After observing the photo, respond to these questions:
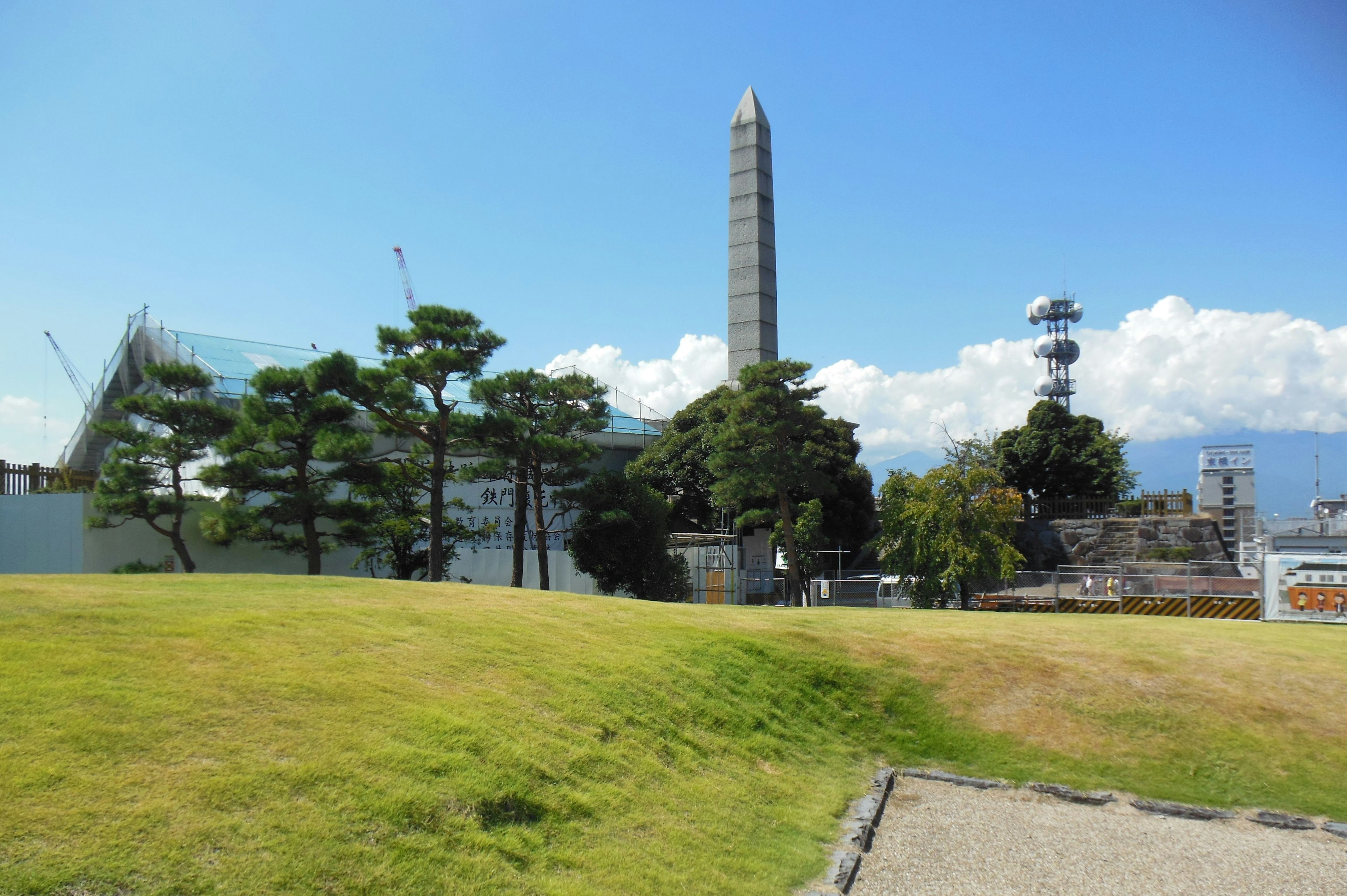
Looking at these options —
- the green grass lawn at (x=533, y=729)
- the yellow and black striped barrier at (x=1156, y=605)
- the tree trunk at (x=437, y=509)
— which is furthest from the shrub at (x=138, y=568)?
the yellow and black striped barrier at (x=1156, y=605)

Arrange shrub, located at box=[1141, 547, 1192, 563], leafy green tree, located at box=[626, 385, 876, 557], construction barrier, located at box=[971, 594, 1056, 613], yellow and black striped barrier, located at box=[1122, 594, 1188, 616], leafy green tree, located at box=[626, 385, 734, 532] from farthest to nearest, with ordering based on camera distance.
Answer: leafy green tree, located at box=[626, 385, 734, 532] < leafy green tree, located at box=[626, 385, 876, 557] < shrub, located at box=[1141, 547, 1192, 563] < construction barrier, located at box=[971, 594, 1056, 613] < yellow and black striped barrier, located at box=[1122, 594, 1188, 616]

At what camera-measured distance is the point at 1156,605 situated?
64.0ft

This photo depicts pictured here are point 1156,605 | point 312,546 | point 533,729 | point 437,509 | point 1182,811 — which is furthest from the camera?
point 312,546

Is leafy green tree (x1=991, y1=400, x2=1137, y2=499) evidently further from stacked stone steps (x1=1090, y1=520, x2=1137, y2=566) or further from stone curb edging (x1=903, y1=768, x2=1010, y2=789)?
stone curb edging (x1=903, y1=768, x2=1010, y2=789)

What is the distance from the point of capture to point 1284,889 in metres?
6.92

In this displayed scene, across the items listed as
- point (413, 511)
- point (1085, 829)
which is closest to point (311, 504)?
point (413, 511)

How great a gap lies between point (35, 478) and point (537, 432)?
13921mm

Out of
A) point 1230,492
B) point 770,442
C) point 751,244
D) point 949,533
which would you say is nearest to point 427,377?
point 770,442

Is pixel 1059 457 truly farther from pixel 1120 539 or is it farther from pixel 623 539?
pixel 623 539

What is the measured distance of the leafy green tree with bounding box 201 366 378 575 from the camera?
19438 millimetres

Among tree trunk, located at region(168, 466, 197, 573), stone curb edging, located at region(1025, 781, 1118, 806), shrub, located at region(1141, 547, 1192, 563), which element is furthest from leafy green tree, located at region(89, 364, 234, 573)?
shrub, located at region(1141, 547, 1192, 563)

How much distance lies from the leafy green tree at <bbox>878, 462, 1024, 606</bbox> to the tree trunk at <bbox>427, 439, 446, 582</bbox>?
1137 centimetres

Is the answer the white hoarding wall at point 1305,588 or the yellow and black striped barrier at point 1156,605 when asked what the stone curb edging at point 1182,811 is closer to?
the yellow and black striped barrier at point 1156,605

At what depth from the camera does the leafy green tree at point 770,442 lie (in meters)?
24.1
